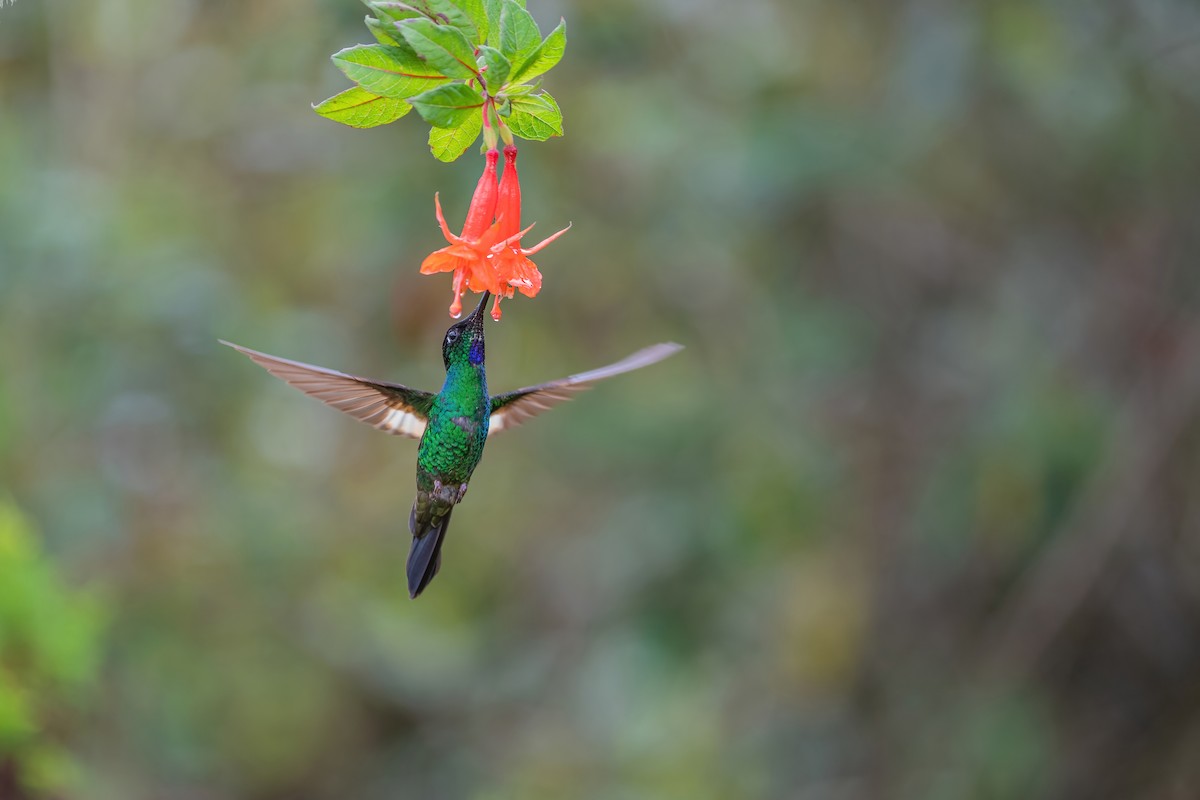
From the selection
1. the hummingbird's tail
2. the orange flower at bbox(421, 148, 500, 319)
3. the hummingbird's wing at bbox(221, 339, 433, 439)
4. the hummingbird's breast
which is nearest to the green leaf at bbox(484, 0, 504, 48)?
the orange flower at bbox(421, 148, 500, 319)

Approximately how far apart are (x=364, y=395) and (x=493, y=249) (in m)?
0.52

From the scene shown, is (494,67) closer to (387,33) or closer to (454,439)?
(387,33)

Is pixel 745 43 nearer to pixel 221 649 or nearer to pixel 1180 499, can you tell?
pixel 1180 499

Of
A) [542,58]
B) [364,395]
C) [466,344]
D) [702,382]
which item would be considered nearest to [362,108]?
[542,58]

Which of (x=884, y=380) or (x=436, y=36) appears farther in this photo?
(x=884, y=380)

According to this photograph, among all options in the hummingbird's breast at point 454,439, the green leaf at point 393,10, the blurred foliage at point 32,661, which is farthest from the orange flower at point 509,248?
the blurred foliage at point 32,661

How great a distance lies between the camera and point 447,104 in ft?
3.27

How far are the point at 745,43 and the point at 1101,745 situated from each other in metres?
2.52

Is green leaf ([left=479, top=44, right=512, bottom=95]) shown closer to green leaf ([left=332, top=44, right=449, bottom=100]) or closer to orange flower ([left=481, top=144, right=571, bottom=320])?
green leaf ([left=332, top=44, right=449, bottom=100])

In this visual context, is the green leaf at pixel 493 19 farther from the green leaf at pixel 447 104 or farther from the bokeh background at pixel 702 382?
the bokeh background at pixel 702 382

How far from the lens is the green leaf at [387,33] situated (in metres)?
1.00

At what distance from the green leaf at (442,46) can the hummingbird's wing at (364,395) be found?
1.49 feet

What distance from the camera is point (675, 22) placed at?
3434 millimetres

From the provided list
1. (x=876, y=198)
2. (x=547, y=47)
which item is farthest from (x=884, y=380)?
(x=547, y=47)
